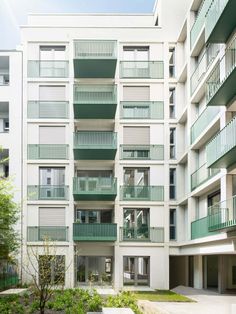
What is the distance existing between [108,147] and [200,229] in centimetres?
933

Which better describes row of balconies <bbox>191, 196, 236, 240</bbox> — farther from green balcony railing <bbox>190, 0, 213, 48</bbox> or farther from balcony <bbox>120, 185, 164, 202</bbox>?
green balcony railing <bbox>190, 0, 213, 48</bbox>

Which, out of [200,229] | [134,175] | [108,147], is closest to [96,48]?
[108,147]

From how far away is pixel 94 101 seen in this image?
1345 inches

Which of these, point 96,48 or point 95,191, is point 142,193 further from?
point 96,48

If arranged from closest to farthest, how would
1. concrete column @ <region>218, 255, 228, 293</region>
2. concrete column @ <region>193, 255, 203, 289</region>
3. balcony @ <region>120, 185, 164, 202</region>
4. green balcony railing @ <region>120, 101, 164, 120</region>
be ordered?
concrete column @ <region>218, 255, 228, 293</region>, concrete column @ <region>193, 255, 203, 289</region>, balcony @ <region>120, 185, 164, 202</region>, green balcony railing @ <region>120, 101, 164, 120</region>

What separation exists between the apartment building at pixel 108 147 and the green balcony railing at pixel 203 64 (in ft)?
6.31

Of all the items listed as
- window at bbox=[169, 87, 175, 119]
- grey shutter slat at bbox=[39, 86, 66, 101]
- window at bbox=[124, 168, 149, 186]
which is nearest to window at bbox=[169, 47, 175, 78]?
window at bbox=[169, 87, 175, 119]

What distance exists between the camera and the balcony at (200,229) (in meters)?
25.5

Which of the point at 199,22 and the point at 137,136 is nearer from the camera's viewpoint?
the point at 199,22

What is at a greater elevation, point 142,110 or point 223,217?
point 142,110

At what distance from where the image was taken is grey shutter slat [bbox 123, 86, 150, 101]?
35.3 m

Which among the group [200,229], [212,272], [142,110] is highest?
[142,110]

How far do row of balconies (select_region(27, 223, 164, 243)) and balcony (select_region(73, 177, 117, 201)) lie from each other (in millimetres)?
1843

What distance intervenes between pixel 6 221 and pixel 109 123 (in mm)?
11282
